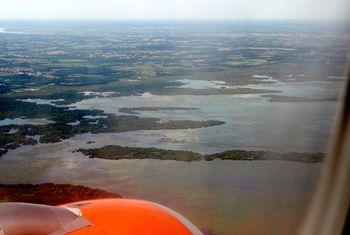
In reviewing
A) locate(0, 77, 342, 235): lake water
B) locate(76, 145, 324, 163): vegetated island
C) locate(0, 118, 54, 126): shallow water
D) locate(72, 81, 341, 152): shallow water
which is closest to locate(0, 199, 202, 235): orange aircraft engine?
locate(0, 77, 342, 235): lake water

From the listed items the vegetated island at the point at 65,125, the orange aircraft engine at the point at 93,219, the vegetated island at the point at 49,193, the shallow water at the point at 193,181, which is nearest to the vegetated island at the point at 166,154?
the shallow water at the point at 193,181

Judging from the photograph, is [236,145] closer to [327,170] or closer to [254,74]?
[327,170]

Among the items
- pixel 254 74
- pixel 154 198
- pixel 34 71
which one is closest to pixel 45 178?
pixel 154 198

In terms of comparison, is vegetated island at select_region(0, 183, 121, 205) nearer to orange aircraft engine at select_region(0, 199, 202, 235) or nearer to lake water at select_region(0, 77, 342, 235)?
lake water at select_region(0, 77, 342, 235)

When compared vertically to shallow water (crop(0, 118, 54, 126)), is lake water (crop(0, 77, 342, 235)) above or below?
above

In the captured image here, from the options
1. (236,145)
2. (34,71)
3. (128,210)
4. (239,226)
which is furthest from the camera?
(34,71)

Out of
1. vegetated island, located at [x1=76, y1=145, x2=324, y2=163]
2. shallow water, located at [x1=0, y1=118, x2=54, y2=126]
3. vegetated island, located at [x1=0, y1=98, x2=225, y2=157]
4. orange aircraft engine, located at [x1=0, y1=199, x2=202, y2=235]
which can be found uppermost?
orange aircraft engine, located at [x1=0, y1=199, x2=202, y2=235]

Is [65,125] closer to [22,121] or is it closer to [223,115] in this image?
[22,121]
